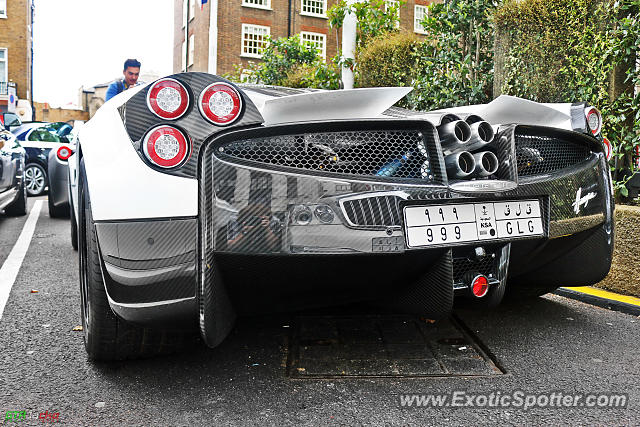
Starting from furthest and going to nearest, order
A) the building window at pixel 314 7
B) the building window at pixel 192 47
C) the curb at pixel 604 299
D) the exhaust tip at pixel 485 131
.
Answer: the building window at pixel 192 47, the building window at pixel 314 7, the curb at pixel 604 299, the exhaust tip at pixel 485 131

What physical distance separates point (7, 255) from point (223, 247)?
161 inches

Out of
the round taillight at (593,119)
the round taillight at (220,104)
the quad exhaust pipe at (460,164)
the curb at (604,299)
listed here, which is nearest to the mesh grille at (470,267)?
the quad exhaust pipe at (460,164)

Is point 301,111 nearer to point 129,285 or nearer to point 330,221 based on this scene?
point 330,221

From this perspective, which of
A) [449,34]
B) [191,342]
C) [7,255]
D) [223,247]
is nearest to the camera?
[223,247]

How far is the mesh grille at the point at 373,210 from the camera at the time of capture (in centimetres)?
210

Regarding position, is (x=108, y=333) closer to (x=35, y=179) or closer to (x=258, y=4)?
(x=35, y=179)

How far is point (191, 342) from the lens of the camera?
2.76 m

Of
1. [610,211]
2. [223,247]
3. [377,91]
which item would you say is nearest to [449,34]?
[610,211]

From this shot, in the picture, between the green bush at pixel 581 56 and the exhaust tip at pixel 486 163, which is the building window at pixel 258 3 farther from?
the exhaust tip at pixel 486 163

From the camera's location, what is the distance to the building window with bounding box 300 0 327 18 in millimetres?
31134

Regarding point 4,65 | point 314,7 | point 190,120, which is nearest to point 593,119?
Result: point 190,120

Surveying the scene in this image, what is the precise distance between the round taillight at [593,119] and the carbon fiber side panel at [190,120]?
1.59m

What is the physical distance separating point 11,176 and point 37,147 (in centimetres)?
471

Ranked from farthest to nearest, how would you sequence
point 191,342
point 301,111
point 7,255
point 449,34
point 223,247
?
point 449,34 < point 7,255 < point 191,342 < point 301,111 < point 223,247
